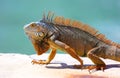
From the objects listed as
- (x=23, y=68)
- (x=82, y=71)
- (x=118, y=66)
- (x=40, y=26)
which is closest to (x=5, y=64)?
(x=23, y=68)

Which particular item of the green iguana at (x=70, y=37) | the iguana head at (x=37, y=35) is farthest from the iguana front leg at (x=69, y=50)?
the iguana head at (x=37, y=35)

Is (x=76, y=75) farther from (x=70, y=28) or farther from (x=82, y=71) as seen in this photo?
(x=70, y=28)

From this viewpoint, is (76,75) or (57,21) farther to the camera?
(57,21)

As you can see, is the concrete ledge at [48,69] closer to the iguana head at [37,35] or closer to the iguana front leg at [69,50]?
the iguana front leg at [69,50]

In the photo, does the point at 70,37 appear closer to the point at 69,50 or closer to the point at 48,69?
the point at 69,50

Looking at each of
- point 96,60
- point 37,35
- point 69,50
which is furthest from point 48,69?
point 96,60

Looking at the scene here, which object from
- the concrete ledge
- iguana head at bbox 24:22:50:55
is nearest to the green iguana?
A: iguana head at bbox 24:22:50:55
